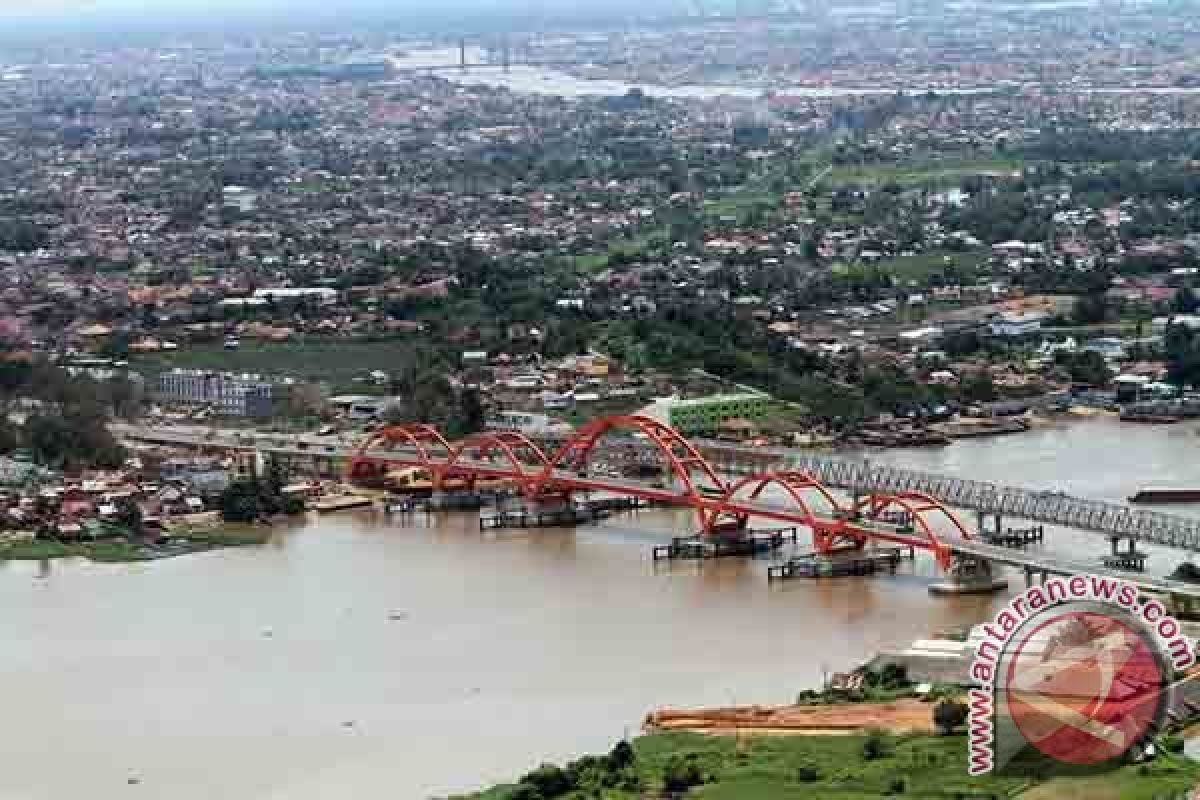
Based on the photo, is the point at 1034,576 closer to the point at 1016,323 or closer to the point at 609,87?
the point at 1016,323

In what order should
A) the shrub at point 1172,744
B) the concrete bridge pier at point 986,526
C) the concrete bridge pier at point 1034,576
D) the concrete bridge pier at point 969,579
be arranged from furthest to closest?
1. the concrete bridge pier at point 986,526
2. the concrete bridge pier at point 969,579
3. the concrete bridge pier at point 1034,576
4. the shrub at point 1172,744

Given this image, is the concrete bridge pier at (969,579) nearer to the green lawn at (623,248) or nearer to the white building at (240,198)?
the green lawn at (623,248)

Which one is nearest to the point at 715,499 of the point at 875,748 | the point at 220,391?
the point at 875,748

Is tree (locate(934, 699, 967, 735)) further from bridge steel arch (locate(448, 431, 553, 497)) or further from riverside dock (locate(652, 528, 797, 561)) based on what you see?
bridge steel arch (locate(448, 431, 553, 497))

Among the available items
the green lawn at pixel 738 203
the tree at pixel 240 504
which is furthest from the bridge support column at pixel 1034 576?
the green lawn at pixel 738 203

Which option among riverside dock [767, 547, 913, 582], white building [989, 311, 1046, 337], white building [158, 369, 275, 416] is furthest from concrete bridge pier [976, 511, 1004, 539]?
white building [989, 311, 1046, 337]

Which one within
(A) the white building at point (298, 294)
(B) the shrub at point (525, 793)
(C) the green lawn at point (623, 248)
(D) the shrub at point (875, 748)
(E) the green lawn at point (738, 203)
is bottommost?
(E) the green lawn at point (738, 203)
